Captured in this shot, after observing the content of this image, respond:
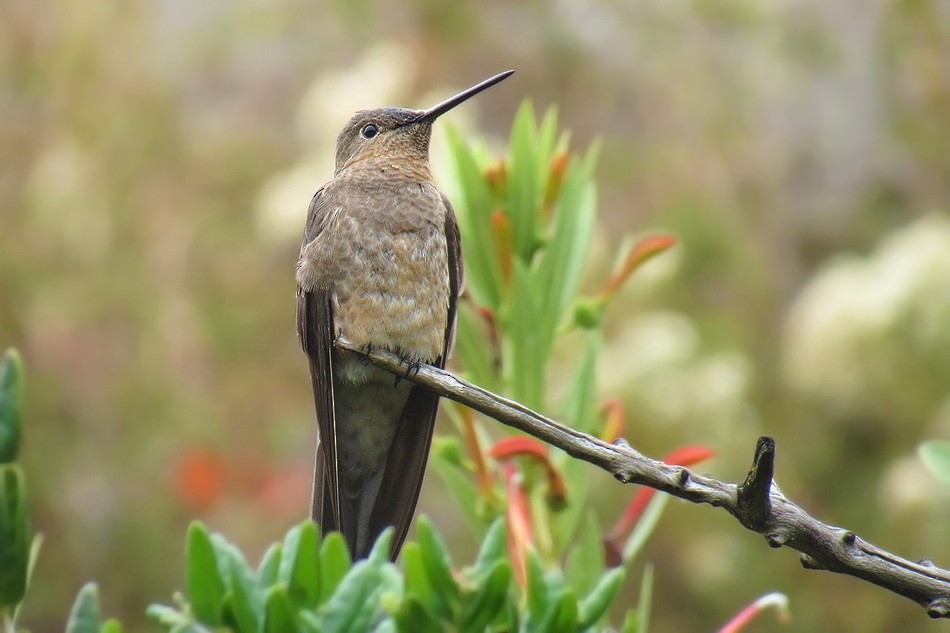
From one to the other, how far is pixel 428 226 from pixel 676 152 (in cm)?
308

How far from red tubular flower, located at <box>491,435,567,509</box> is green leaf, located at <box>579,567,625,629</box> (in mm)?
316

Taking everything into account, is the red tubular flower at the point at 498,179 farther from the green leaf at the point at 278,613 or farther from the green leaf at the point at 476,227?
the green leaf at the point at 278,613

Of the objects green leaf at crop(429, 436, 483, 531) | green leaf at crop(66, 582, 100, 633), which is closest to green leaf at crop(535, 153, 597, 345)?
green leaf at crop(429, 436, 483, 531)

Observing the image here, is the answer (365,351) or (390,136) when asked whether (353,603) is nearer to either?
(365,351)

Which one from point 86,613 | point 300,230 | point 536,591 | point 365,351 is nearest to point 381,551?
point 536,591

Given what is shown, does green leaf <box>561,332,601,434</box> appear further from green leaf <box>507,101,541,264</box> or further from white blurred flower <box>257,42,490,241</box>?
white blurred flower <box>257,42,490,241</box>

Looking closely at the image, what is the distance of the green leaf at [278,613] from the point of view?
1.10 meters

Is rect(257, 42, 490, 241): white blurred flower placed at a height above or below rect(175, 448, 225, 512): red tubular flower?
above

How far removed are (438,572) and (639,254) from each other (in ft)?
2.55

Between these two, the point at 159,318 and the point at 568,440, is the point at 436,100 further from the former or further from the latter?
the point at 568,440

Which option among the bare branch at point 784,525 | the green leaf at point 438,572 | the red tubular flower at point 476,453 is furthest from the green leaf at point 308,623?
the red tubular flower at point 476,453

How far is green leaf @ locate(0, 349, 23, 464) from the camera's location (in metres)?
1.14

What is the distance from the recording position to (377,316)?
2.32 m

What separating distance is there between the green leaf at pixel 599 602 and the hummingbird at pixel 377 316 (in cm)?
93
